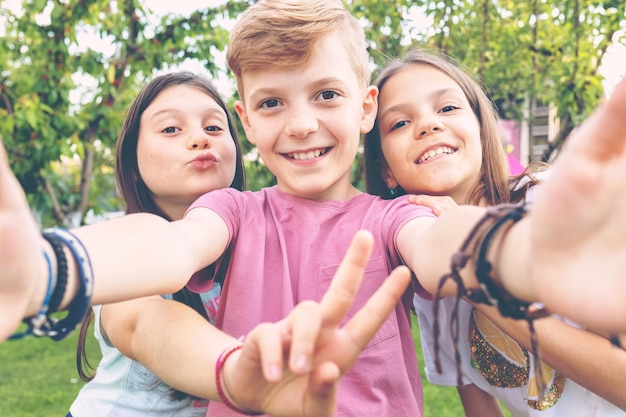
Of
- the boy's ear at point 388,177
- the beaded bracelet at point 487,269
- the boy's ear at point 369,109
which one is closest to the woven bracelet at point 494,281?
the beaded bracelet at point 487,269

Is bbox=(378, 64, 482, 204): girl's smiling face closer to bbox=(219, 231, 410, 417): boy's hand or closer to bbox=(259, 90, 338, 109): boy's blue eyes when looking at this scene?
bbox=(259, 90, 338, 109): boy's blue eyes

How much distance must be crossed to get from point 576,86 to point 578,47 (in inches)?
17.8

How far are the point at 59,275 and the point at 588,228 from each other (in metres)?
0.92

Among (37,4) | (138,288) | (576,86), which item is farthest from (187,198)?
(576,86)

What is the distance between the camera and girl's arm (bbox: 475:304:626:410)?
1740mm

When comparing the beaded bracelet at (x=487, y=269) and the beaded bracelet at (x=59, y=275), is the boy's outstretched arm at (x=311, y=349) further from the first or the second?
the beaded bracelet at (x=59, y=275)

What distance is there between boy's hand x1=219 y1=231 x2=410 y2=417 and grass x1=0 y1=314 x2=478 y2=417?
3727mm

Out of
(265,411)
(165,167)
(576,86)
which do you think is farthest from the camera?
(576,86)

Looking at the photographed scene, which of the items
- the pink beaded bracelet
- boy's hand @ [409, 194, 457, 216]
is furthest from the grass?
the pink beaded bracelet

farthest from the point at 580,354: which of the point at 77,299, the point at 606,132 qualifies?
the point at 77,299

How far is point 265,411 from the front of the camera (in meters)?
1.22

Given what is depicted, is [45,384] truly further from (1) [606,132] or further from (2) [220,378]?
(1) [606,132]

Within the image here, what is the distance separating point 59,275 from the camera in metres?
1.14

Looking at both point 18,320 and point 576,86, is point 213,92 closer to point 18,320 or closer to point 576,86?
point 18,320
